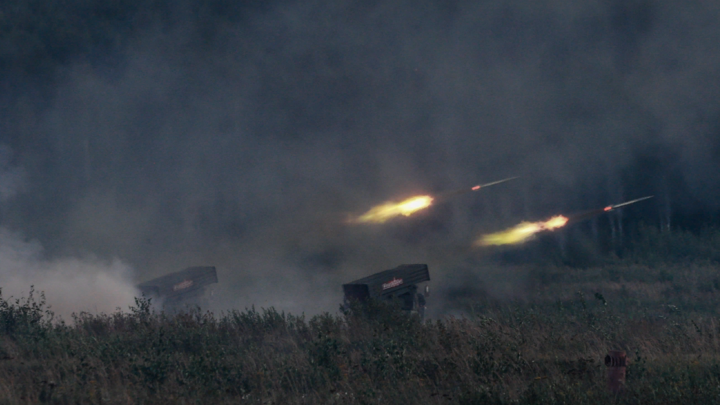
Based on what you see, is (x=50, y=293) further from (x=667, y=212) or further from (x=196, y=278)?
(x=667, y=212)

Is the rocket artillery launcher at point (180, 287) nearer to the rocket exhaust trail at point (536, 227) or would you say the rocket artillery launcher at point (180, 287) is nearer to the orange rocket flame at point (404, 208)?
the orange rocket flame at point (404, 208)

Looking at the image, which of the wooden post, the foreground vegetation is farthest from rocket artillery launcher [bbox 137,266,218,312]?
the wooden post

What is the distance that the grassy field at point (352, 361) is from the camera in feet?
31.0

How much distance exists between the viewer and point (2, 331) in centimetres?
1509

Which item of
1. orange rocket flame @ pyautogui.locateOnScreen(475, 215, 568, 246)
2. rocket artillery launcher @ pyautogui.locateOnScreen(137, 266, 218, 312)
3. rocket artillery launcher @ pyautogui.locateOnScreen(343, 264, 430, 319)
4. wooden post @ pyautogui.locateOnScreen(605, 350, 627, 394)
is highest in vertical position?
rocket artillery launcher @ pyautogui.locateOnScreen(137, 266, 218, 312)

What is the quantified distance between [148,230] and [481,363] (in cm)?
4534

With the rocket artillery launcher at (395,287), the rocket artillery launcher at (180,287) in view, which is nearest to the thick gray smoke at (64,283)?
the rocket artillery launcher at (180,287)

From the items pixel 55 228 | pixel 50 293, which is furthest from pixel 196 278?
pixel 55 228

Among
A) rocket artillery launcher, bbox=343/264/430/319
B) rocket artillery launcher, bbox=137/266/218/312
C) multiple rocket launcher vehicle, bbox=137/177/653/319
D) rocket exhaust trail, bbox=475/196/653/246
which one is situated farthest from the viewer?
rocket artillery launcher, bbox=137/266/218/312

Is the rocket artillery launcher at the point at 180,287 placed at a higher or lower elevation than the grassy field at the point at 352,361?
higher

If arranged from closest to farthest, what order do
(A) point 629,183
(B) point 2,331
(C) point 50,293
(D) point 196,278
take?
(B) point 2,331 < (C) point 50,293 < (D) point 196,278 < (A) point 629,183

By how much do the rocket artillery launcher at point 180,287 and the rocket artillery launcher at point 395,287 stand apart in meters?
9.09

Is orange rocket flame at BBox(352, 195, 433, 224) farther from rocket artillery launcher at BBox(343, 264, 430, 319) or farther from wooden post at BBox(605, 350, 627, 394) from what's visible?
wooden post at BBox(605, 350, 627, 394)

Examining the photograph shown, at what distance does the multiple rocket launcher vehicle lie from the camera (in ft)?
84.2
